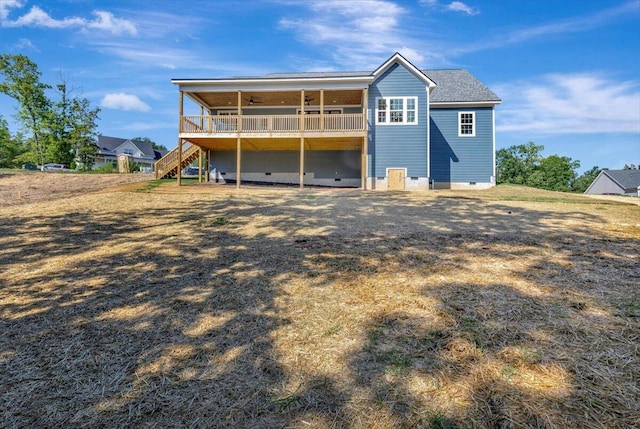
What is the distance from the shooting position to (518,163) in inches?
2402

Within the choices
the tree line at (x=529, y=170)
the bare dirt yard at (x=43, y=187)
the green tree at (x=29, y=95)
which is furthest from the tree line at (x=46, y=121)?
the tree line at (x=529, y=170)

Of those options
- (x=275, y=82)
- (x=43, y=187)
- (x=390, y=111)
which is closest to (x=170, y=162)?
(x=43, y=187)

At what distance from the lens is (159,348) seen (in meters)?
2.92

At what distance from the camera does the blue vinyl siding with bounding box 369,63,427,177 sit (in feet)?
59.8

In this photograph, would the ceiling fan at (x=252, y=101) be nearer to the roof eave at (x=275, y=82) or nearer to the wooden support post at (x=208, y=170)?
the roof eave at (x=275, y=82)

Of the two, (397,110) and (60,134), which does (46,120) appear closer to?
(60,134)

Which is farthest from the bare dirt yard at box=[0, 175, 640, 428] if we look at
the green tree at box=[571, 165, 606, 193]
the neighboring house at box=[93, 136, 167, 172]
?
the green tree at box=[571, 165, 606, 193]

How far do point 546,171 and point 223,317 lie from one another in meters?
73.5

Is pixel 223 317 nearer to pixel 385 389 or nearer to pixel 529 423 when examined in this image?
pixel 385 389

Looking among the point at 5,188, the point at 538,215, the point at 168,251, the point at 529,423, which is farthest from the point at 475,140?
the point at 5,188

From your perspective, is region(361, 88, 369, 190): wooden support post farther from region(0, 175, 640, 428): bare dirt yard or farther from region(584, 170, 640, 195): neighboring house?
region(584, 170, 640, 195): neighboring house

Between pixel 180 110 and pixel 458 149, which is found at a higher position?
pixel 180 110

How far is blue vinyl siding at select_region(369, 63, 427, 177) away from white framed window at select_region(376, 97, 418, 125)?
19 centimetres

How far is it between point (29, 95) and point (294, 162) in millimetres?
33003
